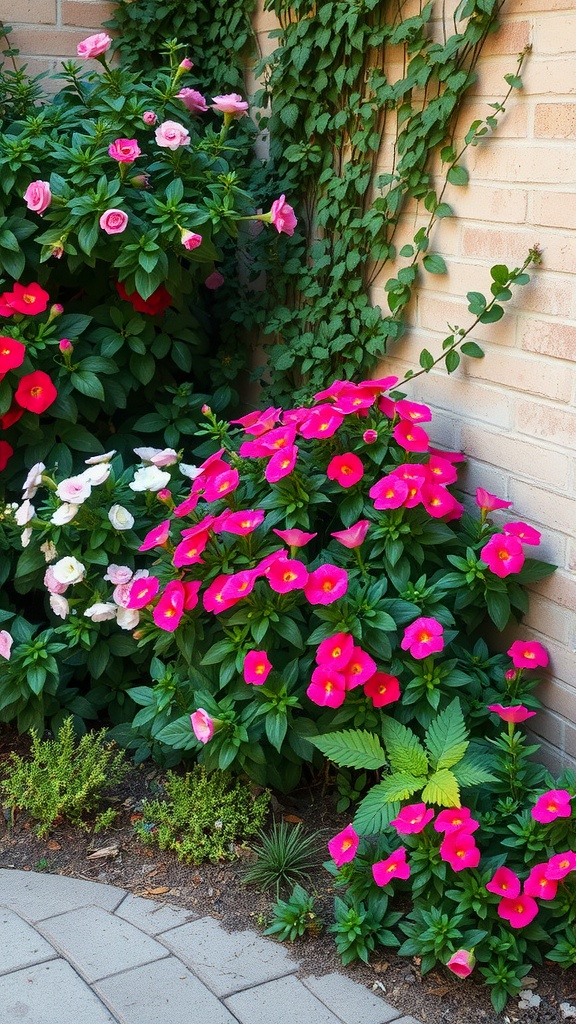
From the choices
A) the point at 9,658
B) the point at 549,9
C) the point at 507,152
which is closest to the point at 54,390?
the point at 9,658

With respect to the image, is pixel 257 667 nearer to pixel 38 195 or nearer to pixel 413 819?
pixel 413 819

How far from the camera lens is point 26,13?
10.9 ft

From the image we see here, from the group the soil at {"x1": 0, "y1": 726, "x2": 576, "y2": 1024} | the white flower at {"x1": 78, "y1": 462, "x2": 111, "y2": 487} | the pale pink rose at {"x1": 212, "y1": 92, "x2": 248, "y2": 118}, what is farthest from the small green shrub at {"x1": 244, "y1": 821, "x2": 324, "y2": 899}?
the pale pink rose at {"x1": 212, "y1": 92, "x2": 248, "y2": 118}

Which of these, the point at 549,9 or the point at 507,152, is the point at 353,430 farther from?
the point at 549,9

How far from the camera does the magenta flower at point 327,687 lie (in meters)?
2.06

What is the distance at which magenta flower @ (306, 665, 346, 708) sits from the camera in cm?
206

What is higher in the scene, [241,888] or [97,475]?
[97,475]

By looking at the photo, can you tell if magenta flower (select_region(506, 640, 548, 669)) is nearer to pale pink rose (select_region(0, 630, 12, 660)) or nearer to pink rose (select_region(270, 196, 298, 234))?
pale pink rose (select_region(0, 630, 12, 660))

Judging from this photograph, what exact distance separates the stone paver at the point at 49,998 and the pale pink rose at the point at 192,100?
2.34m

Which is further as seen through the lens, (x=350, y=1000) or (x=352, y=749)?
(x=352, y=749)

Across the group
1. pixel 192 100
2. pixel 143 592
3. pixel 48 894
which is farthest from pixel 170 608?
pixel 192 100

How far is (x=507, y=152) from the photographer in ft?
7.42

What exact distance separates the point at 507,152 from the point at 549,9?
30 cm

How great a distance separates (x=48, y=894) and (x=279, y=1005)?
1.99ft
